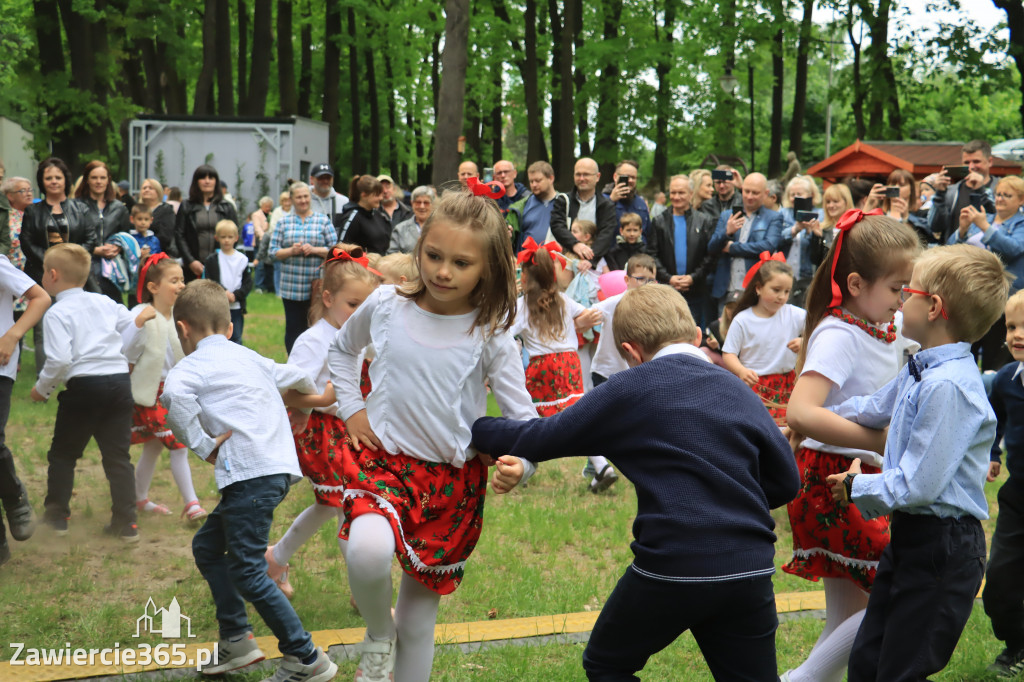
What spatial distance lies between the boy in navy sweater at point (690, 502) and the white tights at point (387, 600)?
68 centimetres

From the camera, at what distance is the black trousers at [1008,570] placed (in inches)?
170

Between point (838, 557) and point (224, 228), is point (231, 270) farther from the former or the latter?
point (838, 557)

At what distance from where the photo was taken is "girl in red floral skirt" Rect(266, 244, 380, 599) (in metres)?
5.05

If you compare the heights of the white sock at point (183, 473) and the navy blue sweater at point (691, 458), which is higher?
the navy blue sweater at point (691, 458)

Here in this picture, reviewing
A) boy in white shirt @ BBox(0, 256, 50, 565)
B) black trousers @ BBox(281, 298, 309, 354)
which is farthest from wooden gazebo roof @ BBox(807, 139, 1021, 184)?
boy in white shirt @ BBox(0, 256, 50, 565)

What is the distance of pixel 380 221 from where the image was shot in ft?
38.6

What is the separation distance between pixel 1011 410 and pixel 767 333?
232 cm

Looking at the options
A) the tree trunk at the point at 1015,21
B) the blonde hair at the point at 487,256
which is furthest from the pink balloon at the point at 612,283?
the tree trunk at the point at 1015,21

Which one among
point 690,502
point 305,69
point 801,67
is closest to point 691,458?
point 690,502

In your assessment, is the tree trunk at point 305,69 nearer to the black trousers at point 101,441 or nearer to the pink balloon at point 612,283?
the pink balloon at point 612,283

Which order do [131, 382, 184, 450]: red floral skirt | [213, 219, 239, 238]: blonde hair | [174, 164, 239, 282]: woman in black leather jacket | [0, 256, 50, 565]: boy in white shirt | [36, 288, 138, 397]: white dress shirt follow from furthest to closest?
[174, 164, 239, 282]: woman in black leather jacket < [213, 219, 239, 238]: blonde hair < [131, 382, 184, 450]: red floral skirt < [36, 288, 138, 397]: white dress shirt < [0, 256, 50, 565]: boy in white shirt

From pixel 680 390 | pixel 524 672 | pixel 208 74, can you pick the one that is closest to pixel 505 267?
pixel 680 390

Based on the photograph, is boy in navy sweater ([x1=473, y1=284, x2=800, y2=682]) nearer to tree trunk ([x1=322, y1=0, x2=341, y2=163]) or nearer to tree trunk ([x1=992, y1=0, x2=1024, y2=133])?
tree trunk ([x1=992, y1=0, x2=1024, y2=133])

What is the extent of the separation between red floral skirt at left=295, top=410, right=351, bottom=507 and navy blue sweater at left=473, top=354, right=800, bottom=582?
2134 mm
